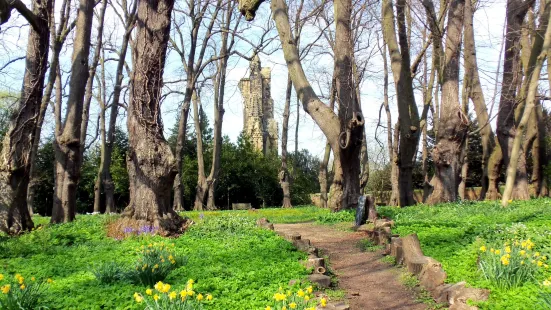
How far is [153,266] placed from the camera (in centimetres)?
537

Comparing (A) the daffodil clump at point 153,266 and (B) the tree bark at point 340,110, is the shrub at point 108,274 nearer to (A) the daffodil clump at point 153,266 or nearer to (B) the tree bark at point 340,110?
(A) the daffodil clump at point 153,266

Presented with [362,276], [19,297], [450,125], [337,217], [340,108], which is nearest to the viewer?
[19,297]

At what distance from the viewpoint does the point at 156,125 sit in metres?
9.31

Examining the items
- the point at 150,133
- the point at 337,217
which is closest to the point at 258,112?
the point at 337,217

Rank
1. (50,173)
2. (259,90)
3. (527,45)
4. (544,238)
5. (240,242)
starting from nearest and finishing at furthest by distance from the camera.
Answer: (544,238) < (240,242) < (527,45) < (50,173) < (259,90)

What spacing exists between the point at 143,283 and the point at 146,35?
18.5 ft

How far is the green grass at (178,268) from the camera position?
4.74 meters

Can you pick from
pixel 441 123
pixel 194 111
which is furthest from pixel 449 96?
pixel 194 111

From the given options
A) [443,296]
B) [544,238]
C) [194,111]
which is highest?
[194,111]

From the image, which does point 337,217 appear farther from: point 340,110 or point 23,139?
point 23,139

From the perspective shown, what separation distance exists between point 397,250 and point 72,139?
7688 mm

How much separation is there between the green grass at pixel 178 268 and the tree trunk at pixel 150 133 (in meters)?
0.74

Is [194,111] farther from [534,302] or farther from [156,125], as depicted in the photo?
[534,302]

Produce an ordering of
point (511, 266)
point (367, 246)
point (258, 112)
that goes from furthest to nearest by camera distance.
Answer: point (258, 112), point (367, 246), point (511, 266)
